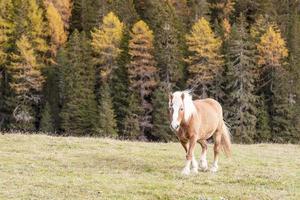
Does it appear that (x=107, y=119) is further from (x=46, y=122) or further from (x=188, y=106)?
(x=188, y=106)

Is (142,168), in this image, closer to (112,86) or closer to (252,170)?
(252,170)

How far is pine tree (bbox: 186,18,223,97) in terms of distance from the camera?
227 ft

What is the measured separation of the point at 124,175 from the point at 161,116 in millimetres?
52709

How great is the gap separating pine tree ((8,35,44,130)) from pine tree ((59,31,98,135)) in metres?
3.34

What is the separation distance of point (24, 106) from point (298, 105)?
32.9 metres

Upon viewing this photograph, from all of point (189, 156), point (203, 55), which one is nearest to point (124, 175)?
point (189, 156)

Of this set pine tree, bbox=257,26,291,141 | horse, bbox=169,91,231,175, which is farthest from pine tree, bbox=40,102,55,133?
horse, bbox=169,91,231,175

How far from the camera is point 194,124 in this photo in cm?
1446

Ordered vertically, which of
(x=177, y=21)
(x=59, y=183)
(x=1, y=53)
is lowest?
(x=59, y=183)

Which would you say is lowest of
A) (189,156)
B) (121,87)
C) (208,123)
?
(189,156)

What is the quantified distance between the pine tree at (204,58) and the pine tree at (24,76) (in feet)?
62.8

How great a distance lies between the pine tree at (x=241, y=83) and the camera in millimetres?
65000

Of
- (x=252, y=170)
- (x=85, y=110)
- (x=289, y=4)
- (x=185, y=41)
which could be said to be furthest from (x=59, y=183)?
(x=289, y=4)

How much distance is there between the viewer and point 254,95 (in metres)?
68.6
